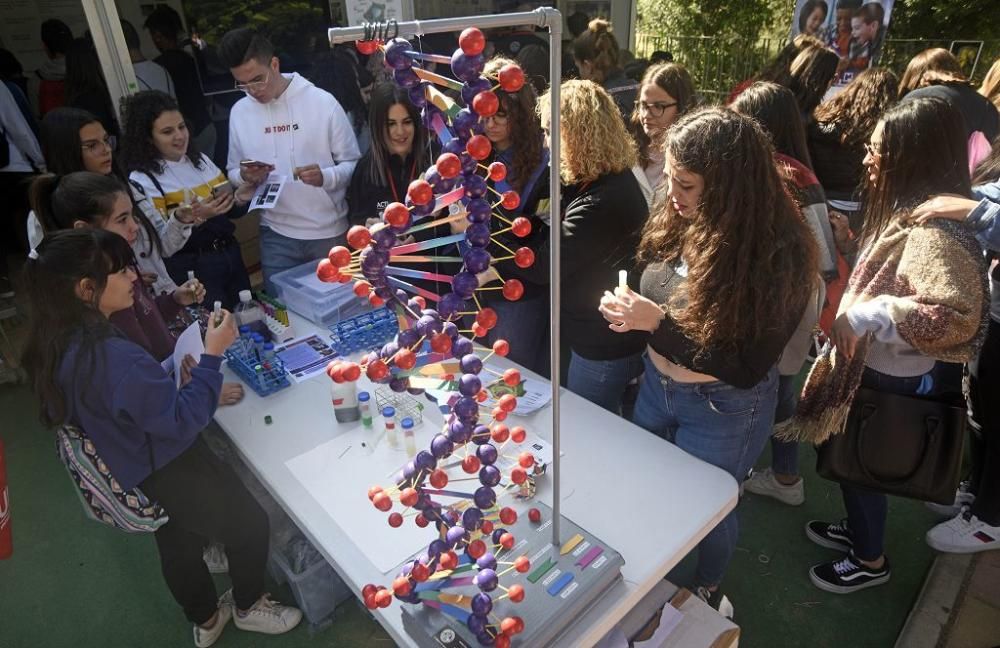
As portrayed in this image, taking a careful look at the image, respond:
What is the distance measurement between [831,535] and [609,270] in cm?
135

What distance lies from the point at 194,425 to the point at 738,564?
186 centimetres

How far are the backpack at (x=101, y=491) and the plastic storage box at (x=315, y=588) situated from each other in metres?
0.46

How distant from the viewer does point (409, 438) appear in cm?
166

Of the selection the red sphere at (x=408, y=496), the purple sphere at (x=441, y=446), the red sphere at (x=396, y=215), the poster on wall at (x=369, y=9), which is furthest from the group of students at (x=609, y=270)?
the poster on wall at (x=369, y=9)

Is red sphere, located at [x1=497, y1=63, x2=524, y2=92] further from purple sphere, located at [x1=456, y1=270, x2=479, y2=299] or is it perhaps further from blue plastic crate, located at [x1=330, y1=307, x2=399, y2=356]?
blue plastic crate, located at [x1=330, y1=307, x2=399, y2=356]

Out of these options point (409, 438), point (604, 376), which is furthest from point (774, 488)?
point (409, 438)

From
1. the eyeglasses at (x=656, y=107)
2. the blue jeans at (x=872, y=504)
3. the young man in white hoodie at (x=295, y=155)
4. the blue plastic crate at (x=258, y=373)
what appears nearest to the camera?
the blue jeans at (x=872, y=504)

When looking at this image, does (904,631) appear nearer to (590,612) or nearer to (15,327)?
(590,612)

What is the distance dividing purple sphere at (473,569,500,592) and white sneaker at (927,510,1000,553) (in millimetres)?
1975

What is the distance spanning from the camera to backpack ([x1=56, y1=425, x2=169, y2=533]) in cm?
155

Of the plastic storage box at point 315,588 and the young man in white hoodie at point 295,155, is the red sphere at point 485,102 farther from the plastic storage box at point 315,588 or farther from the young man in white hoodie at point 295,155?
the young man in white hoodie at point 295,155

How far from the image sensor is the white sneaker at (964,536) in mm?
2188

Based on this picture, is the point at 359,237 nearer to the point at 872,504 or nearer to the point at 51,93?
the point at 872,504

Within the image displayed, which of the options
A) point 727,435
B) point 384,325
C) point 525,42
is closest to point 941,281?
point 727,435
